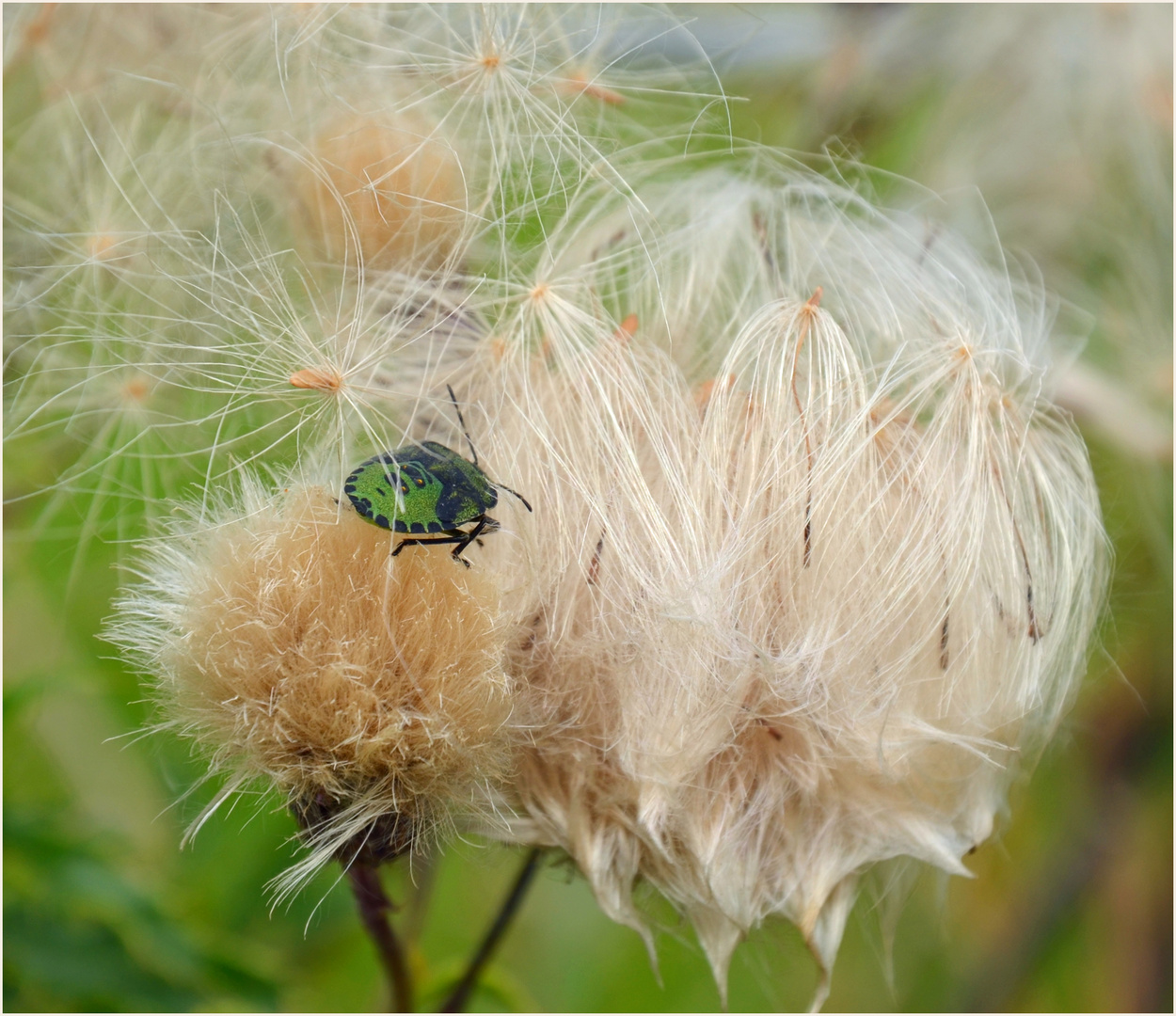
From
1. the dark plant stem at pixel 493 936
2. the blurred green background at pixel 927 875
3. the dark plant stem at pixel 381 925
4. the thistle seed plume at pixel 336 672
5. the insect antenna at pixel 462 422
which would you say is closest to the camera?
the thistle seed plume at pixel 336 672

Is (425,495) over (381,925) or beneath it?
over

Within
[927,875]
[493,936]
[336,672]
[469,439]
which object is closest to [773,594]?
[469,439]

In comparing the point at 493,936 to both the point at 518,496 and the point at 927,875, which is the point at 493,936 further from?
the point at 927,875

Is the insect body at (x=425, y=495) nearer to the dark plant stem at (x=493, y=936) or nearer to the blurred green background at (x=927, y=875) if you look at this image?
the dark plant stem at (x=493, y=936)

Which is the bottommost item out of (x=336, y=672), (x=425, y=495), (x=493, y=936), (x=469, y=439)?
(x=493, y=936)

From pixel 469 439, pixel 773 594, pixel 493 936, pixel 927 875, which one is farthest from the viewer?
pixel 927 875

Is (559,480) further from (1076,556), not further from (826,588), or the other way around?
(1076,556)

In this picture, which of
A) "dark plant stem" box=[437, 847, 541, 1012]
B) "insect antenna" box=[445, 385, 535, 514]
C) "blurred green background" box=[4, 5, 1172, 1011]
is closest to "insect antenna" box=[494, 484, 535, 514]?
"insect antenna" box=[445, 385, 535, 514]

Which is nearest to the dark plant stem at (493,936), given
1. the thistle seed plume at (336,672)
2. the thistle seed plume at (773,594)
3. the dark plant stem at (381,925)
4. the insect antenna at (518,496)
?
the dark plant stem at (381,925)
